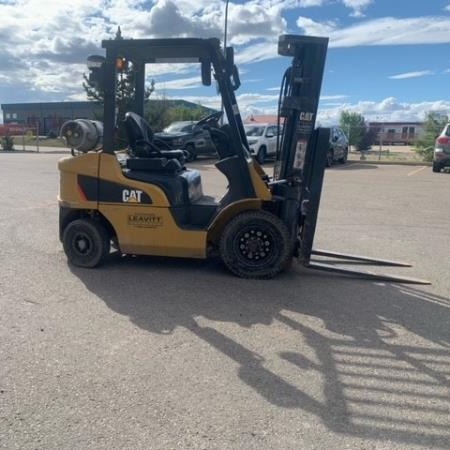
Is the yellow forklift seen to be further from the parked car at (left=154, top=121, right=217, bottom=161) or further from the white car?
the parked car at (left=154, top=121, right=217, bottom=161)

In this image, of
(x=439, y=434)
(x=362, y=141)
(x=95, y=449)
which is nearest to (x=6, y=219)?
(x=95, y=449)

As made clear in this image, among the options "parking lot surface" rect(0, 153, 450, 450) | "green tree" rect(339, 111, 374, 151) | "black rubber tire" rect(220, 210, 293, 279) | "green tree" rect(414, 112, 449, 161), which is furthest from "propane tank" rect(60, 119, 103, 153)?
"green tree" rect(339, 111, 374, 151)

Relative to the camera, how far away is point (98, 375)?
3.59 metres

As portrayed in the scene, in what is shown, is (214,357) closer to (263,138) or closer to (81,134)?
(81,134)

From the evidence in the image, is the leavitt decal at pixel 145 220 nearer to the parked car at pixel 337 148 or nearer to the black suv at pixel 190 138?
the black suv at pixel 190 138

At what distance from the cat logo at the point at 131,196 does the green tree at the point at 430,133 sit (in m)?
24.1

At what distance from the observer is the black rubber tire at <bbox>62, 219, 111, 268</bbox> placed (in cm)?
623

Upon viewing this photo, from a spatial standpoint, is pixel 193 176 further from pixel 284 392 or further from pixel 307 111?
pixel 284 392

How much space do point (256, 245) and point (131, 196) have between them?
1.55 meters

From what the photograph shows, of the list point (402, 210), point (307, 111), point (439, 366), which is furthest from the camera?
point (402, 210)

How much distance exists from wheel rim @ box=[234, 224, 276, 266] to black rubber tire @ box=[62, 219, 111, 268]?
1.63 meters

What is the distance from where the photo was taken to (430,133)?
92.0ft

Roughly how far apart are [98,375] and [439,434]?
2.19 metres

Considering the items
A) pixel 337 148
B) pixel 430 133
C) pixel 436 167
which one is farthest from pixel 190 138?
pixel 430 133
